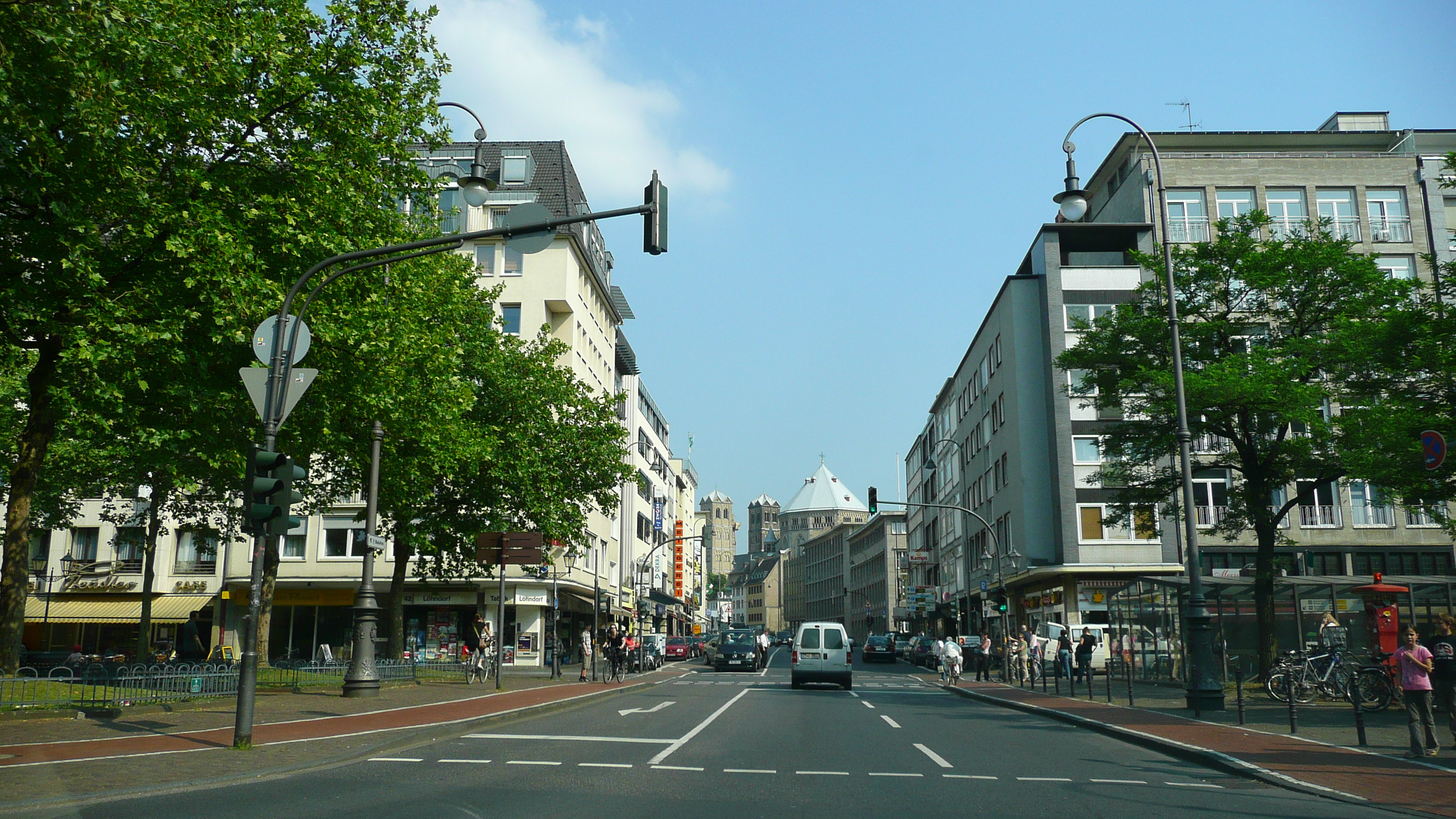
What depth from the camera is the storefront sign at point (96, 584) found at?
4912cm

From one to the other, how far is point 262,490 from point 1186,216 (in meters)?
48.6

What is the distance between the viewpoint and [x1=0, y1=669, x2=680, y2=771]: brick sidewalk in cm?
1150

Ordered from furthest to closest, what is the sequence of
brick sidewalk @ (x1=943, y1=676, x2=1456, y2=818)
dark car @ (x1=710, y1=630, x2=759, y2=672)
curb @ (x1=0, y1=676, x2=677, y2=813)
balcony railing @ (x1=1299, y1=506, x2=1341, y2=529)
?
dark car @ (x1=710, y1=630, x2=759, y2=672) → balcony railing @ (x1=1299, y1=506, x2=1341, y2=529) → brick sidewalk @ (x1=943, y1=676, x2=1456, y2=818) → curb @ (x1=0, y1=676, x2=677, y2=813)

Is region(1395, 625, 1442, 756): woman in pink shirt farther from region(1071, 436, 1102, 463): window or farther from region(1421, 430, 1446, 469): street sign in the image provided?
region(1071, 436, 1102, 463): window

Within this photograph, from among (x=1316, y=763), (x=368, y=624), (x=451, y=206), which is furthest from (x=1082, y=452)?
(x=1316, y=763)

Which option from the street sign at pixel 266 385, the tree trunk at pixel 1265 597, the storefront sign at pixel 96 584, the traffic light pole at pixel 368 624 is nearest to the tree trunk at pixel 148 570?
the traffic light pole at pixel 368 624

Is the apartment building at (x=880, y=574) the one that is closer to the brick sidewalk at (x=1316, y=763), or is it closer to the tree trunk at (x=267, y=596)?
the tree trunk at (x=267, y=596)

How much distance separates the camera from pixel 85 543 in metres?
50.7

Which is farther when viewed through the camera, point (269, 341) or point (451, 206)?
point (451, 206)

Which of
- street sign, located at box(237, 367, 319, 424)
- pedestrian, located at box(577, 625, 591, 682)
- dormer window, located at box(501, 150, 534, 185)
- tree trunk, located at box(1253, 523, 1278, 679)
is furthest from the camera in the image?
dormer window, located at box(501, 150, 534, 185)

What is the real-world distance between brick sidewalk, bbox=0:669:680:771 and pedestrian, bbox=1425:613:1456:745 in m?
13.1

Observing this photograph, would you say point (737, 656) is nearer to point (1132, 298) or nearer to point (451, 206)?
point (451, 206)

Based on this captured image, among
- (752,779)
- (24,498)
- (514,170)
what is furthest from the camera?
(514,170)

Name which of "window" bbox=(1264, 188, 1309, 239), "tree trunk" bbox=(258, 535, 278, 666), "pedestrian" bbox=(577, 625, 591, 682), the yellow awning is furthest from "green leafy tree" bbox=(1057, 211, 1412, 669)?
the yellow awning
